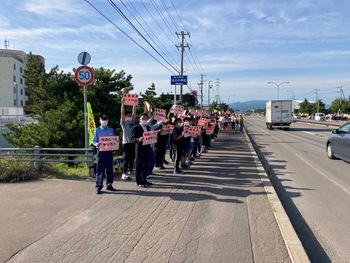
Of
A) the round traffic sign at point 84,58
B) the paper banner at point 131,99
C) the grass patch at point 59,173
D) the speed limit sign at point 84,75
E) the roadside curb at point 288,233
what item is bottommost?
the roadside curb at point 288,233


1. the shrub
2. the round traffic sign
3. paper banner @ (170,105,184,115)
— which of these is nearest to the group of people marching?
paper banner @ (170,105,184,115)

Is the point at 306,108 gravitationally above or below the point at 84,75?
above

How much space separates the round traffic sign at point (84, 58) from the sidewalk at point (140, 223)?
3.15 metres

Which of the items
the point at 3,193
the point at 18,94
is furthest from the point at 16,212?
the point at 18,94

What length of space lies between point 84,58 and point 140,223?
207 inches

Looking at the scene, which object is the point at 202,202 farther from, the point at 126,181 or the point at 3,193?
the point at 3,193

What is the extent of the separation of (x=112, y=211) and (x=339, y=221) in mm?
3961

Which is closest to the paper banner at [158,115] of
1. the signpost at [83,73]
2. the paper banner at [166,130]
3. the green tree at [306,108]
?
the paper banner at [166,130]

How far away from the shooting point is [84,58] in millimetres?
8961

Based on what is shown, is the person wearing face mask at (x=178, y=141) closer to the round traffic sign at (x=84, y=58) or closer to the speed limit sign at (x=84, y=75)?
the speed limit sign at (x=84, y=75)

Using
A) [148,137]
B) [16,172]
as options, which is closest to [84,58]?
[148,137]

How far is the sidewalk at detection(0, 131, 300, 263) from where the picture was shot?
428 cm

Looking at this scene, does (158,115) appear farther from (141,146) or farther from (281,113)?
(281,113)

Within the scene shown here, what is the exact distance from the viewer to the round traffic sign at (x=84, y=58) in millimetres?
8898
